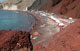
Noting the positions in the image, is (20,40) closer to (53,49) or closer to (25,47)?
(25,47)

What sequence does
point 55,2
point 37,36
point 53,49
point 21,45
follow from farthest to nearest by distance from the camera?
point 55,2 < point 37,36 < point 21,45 < point 53,49

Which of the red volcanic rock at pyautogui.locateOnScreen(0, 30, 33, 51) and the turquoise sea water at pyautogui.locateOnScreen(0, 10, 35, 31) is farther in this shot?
the turquoise sea water at pyautogui.locateOnScreen(0, 10, 35, 31)

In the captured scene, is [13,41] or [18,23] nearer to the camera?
[13,41]

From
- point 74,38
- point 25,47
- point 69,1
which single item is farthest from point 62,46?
point 69,1

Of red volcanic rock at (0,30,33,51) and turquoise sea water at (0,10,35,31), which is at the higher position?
red volcanic rock at (0,30,33,51)

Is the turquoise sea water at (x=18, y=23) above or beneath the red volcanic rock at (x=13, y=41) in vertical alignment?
beneath

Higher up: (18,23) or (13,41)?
(13,41)

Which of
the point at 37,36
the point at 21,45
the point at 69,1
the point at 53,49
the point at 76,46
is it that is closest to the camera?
the point at 76,46

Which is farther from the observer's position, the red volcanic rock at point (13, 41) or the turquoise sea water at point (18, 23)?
the turquoise sea water at point (18, 23)
